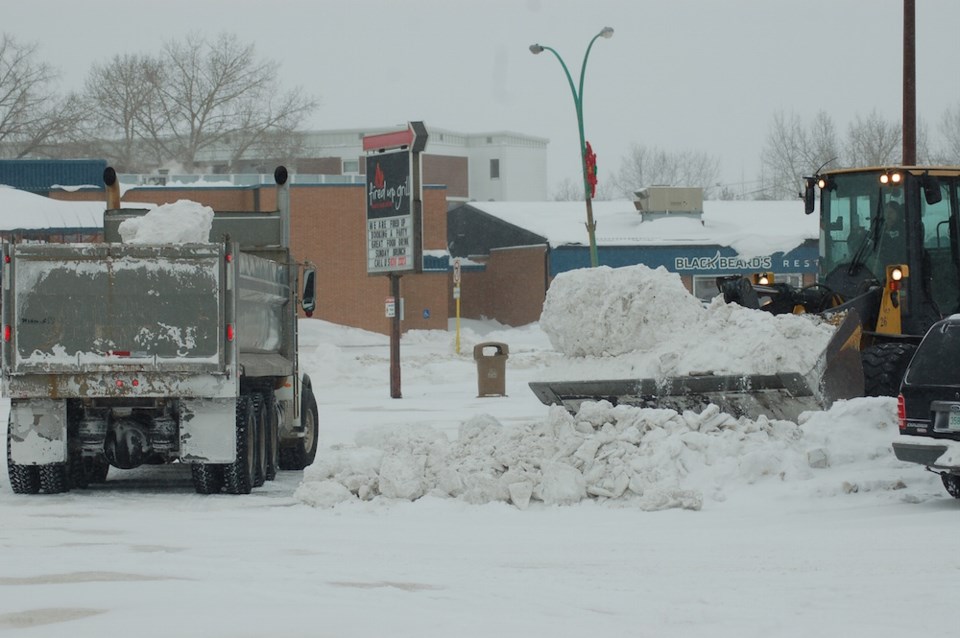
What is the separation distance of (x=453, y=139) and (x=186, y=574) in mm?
95080

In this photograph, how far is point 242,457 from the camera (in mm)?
12695

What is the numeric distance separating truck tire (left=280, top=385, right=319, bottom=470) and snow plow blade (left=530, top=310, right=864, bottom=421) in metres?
2.70

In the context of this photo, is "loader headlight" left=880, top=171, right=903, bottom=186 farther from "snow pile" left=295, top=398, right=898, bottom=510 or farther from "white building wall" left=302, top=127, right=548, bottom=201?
"white building wall" left=302, top=127, right=548, bottom=201

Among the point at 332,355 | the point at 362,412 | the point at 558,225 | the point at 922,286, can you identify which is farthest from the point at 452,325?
the point at 922,286

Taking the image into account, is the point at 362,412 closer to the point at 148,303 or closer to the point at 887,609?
the point at 148,303

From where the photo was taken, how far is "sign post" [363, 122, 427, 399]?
26078 millimetres

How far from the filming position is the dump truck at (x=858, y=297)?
1350 cm

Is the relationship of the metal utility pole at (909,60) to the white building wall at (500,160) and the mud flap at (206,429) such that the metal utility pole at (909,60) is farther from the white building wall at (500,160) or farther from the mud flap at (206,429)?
the white building wall at (500,160)

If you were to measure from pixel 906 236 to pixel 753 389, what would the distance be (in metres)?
2.69

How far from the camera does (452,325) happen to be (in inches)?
2307

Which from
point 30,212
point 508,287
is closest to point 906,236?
point 30,212


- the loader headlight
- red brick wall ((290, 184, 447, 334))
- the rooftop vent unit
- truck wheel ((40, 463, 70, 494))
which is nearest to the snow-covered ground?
truck wheel ((40, 463, 70, 494))

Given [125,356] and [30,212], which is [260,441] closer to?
[125,356]

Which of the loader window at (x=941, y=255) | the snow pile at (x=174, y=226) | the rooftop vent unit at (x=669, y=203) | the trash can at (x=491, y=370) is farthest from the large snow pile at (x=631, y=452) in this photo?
the rooftop vent unit at (x=669, y=203)
